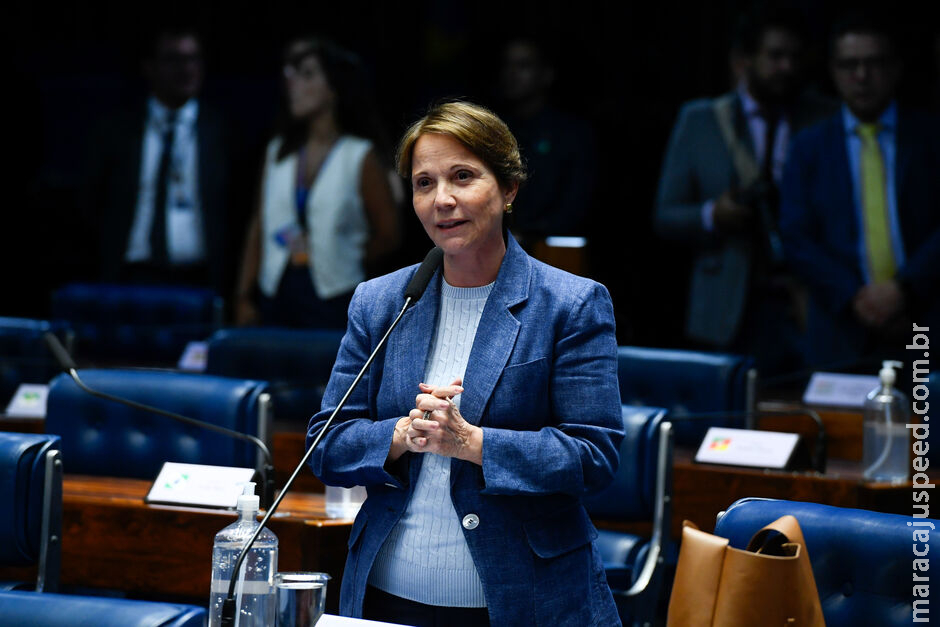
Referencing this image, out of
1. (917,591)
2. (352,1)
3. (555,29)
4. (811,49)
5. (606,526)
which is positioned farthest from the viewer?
(352,1)

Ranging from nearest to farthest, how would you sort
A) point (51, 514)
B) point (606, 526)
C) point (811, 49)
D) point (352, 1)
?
1. point (51, 514)
2. point (606, 526)
3. point (811, 49)
4. point (352, 1)

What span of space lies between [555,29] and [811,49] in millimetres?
1203

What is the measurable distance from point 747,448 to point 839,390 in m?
0.96

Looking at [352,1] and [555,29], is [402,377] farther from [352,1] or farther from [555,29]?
[352,1]

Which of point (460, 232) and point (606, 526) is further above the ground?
point (460, 232)

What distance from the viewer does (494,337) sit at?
1.84m

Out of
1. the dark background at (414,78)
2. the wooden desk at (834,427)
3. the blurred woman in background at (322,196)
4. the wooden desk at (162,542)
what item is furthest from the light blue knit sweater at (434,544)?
the dark background at (414,78)

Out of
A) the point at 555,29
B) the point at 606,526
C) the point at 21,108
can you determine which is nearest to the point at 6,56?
the point at 21,108

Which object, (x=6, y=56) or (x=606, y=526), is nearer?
(x=606, y=526)

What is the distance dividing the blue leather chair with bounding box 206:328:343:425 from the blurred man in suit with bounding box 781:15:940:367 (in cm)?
174

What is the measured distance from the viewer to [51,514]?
94.3 inches

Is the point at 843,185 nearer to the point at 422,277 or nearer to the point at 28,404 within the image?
the point at 28,404

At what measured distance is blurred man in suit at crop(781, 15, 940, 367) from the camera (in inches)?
176

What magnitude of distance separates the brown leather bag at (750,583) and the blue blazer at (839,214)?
118 inches
